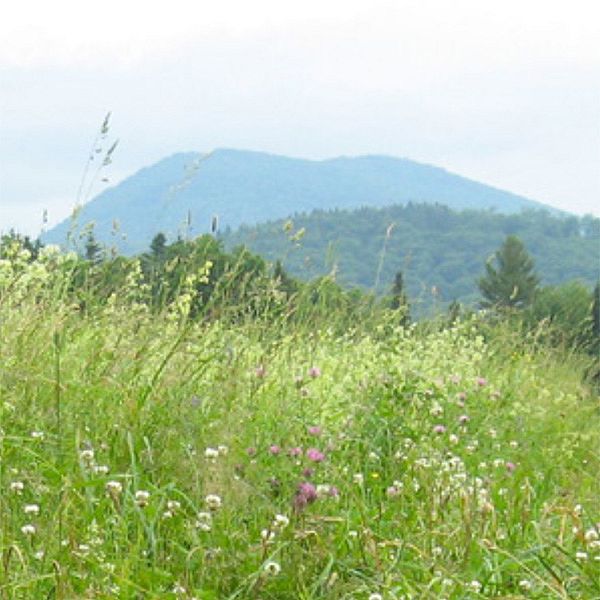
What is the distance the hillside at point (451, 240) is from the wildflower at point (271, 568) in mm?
85039

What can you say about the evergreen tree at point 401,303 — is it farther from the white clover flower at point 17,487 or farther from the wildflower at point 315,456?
the white clover flower at point 17,487

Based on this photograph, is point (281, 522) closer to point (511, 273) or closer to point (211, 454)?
point (211, 454)

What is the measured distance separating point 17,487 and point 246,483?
2.41 feet

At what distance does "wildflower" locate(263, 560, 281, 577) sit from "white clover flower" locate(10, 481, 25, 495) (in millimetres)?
776

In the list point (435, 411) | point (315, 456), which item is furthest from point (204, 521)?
point (435, 411)

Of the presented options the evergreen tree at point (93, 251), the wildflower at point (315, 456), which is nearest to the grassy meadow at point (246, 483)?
the wildflower at point (315, 456)

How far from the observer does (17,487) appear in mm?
3479

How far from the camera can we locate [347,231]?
11406 cm

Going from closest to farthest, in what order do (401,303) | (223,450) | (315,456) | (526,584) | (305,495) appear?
1. (526,584)
2. (305,495)
3. (223,450)
4. (315,456)
5. (401,303)

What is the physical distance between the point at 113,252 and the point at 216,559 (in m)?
3.26

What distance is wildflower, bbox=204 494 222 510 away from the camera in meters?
3.52

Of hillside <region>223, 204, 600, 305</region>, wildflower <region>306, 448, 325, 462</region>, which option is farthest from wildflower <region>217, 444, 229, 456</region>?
hillside <region>223, 204, 600, 305</region>

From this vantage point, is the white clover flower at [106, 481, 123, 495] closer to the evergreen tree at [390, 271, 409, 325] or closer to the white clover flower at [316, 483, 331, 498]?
the white clover flower at [316, 483, 331, 498]

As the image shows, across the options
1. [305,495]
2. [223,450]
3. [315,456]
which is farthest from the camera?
[315,456]
